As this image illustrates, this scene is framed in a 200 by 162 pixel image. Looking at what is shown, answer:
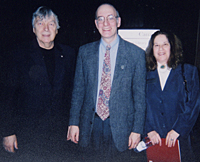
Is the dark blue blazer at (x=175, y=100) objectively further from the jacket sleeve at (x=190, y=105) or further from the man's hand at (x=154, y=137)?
the man's hand at (x=154, y=137)

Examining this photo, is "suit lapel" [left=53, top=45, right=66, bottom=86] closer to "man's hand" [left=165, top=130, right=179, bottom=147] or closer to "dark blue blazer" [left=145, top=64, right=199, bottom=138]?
"dark blue blazer" [left=145, top=64, right=199, bottom=138]

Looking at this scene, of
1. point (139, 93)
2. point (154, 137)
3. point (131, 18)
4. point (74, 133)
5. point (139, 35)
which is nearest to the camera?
point (139, 93)

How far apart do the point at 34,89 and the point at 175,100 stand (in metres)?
1.36

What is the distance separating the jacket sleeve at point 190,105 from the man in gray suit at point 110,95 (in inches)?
16.7

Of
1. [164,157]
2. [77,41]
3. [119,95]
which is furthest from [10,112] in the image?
[164,157]

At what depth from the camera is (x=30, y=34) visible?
2.14 metres

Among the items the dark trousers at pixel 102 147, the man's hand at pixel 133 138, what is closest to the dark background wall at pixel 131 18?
the dark trousers at pixel 102 147

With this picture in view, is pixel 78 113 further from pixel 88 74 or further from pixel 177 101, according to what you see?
pixel 177 101

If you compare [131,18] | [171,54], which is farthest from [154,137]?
[131,18]

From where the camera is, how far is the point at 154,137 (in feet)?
5.08

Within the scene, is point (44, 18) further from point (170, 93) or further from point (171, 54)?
point (170, 93)

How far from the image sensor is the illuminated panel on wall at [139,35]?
2.29 metres

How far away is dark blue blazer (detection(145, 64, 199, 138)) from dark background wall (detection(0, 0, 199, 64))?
1098 mm

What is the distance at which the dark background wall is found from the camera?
2227mm
